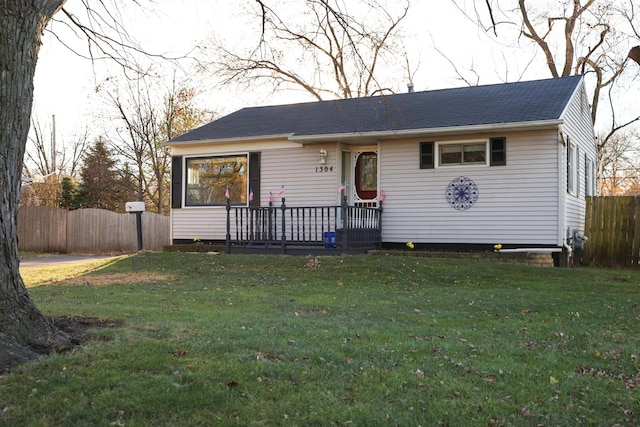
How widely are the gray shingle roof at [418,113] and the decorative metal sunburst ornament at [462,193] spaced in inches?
50.7

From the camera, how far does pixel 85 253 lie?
68.5 feet

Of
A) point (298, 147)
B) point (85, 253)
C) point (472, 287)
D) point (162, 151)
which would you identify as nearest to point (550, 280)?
point (472, 287)

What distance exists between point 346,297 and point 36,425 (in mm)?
5465

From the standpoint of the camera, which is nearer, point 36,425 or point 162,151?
point 36,425

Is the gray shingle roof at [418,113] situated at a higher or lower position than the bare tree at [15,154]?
higher

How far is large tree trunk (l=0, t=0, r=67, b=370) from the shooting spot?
4.41 m

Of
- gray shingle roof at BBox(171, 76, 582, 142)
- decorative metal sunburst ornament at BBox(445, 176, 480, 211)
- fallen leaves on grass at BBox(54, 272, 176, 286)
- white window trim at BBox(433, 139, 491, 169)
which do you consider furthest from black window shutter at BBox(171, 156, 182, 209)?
decorative metal sunburst ornament at BBox(445, 176, 480, 211)

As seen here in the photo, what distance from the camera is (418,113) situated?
14.4m

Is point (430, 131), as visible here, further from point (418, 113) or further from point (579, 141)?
point (579, 141)

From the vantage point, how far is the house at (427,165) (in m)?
12.5

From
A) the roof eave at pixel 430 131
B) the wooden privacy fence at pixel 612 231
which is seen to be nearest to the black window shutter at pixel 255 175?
the roof eave at pixel 430 131

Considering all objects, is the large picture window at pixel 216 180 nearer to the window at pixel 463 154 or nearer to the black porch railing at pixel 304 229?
the black porch railing at pixel 304 229

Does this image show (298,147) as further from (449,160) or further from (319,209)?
(449,160)

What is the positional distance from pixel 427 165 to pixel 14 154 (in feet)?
33.3
